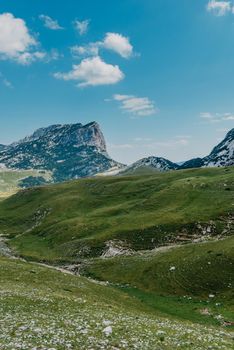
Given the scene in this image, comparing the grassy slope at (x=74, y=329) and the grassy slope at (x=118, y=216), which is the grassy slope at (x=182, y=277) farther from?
the grassy slope at (x=74, y=329)

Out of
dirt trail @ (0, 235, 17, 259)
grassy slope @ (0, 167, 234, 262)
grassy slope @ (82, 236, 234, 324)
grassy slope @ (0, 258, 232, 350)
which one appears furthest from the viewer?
dirt trail @ (0, 235, 17, 259)

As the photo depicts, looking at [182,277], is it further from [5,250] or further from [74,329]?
[5,250]

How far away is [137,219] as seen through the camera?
111750 mm

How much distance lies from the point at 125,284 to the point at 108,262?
592 inches

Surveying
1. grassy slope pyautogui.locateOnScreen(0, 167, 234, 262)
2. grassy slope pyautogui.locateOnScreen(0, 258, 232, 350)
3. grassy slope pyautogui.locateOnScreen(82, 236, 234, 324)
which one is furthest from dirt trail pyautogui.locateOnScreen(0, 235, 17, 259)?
grassy slope pyautogui.locateOnScreen(0, 258, 232, 350)

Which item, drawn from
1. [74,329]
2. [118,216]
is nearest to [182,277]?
[74,329]

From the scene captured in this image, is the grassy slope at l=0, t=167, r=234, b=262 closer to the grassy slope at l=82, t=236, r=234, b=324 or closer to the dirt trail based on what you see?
the dirt trail

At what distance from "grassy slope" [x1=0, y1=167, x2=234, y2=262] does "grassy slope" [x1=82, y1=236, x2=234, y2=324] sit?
15.6 metres

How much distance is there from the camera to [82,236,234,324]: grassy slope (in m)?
51.8

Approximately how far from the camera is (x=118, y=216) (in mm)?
124188

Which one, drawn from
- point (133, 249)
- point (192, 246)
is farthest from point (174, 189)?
point (192, 246)

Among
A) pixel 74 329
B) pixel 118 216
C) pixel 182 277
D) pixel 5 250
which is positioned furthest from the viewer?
pixel 118 216

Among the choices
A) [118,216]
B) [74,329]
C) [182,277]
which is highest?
[118,216]

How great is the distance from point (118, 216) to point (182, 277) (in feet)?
200
